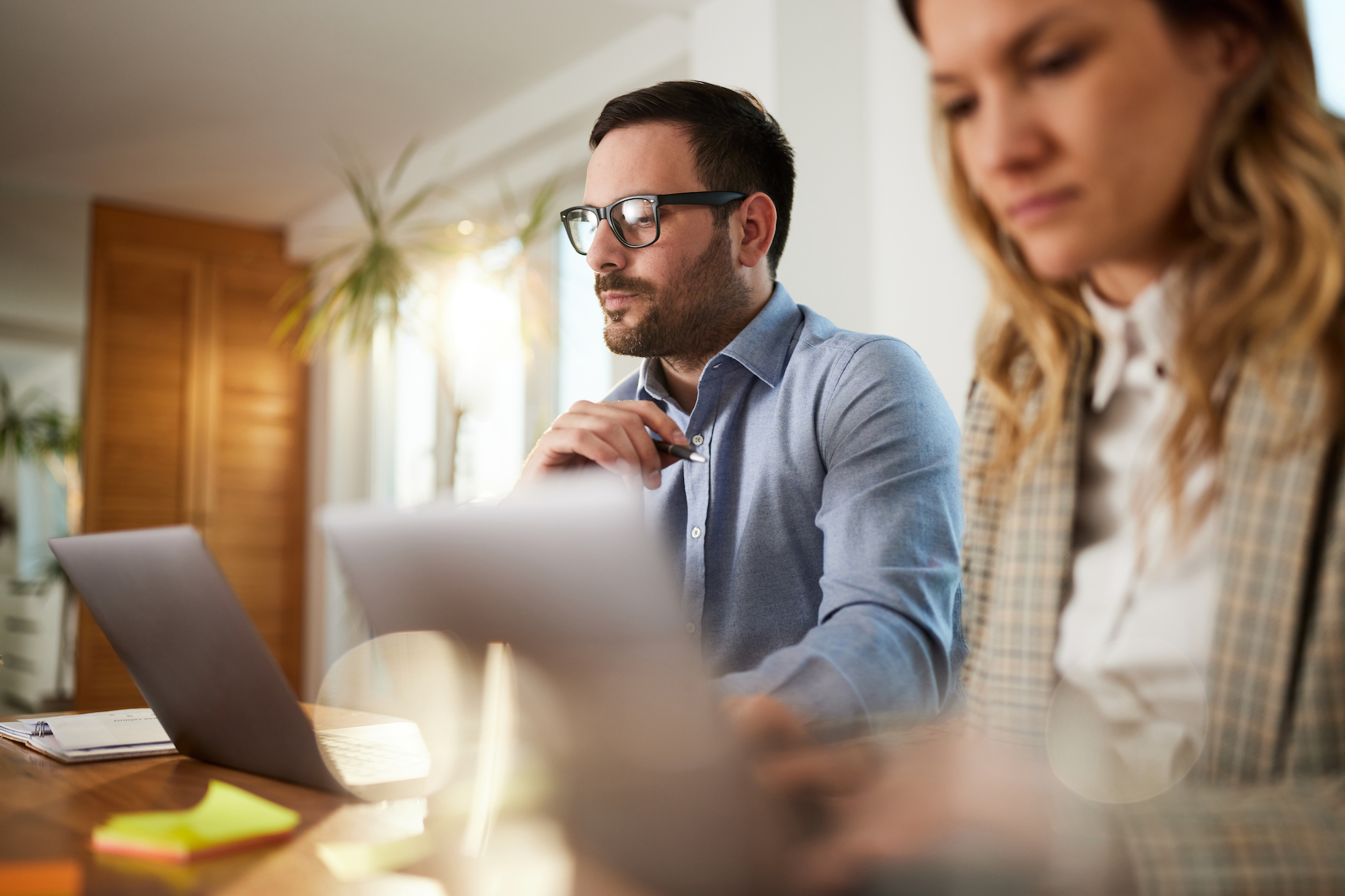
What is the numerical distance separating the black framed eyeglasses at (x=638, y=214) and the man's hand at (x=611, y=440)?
40 cm

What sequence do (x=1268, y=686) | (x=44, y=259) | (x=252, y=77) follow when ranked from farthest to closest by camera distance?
(x=44, y=259)
(x=252, y=77)
(x=1268, y=686)

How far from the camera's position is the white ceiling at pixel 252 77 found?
157 inches

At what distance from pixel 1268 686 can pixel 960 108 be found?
0.48 m

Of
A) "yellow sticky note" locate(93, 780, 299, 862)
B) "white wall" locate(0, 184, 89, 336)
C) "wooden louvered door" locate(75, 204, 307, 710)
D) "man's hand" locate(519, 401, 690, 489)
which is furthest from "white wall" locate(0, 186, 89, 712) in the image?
"yellow sticky note" locate(93, 780, 299, 862)

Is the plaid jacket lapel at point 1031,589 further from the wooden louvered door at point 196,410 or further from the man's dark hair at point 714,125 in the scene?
the wooden louvered door at point 196,410

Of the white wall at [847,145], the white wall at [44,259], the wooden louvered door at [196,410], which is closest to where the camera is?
the white wall at [847,145]

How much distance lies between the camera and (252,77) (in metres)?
4.48

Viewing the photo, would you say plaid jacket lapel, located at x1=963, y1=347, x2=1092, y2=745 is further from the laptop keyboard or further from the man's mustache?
the man's mustache

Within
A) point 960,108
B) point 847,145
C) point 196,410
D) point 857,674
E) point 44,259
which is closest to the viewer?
point 960,108

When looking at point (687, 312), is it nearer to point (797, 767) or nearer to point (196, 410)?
point (797, 767)

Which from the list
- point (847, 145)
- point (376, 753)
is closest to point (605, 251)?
point (376, 753)

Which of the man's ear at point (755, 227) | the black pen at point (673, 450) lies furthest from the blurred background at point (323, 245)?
the black pen at point (673, 450)

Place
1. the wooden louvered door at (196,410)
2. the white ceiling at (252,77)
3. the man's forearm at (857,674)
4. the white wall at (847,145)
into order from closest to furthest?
the man's forearm at (857,674), the white wall at (847,145), the white ceiling at (252,77), the wooden louvered door at (196,410)

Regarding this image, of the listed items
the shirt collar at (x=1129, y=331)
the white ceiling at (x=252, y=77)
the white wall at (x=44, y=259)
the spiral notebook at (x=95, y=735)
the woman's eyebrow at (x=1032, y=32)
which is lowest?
the spiral notebook at (x=95, y=735)
